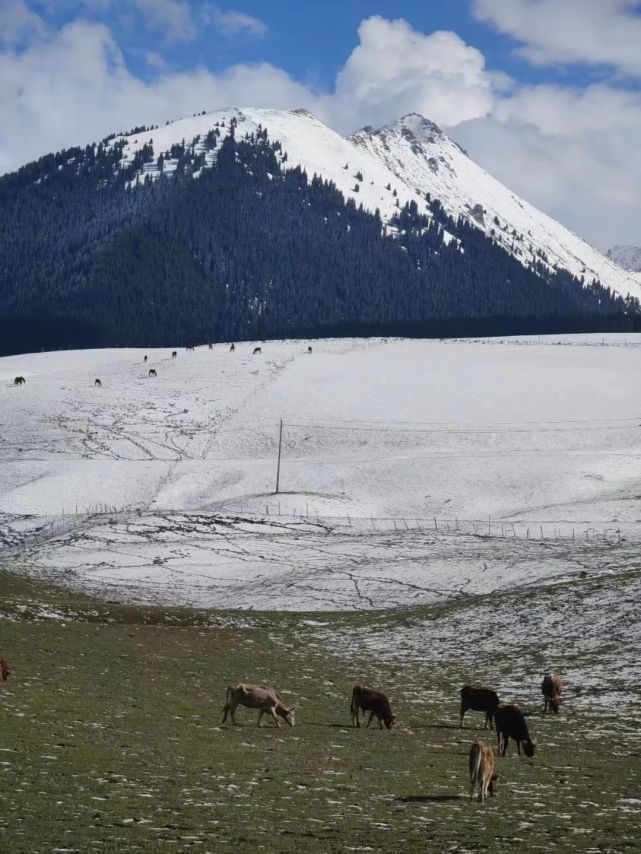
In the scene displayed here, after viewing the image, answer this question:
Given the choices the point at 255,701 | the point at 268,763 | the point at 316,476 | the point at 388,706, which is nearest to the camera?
the point at 268,763

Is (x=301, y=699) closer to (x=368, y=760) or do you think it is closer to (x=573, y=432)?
(x=368, y=760)

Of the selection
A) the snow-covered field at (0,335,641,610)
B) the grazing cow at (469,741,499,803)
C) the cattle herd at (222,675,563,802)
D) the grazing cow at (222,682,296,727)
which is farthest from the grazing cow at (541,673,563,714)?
the snow-covered field at (0,335,641,610)

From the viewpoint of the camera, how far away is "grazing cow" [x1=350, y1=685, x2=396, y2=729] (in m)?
24.8

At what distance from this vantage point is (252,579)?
5562cm

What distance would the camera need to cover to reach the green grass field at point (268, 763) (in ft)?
48.4

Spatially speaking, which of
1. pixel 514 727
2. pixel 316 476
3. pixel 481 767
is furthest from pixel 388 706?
pixel 316 476

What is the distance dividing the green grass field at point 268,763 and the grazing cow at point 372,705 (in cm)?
50

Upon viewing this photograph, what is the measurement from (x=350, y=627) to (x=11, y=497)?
132ft

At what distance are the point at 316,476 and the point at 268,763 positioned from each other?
197 ft

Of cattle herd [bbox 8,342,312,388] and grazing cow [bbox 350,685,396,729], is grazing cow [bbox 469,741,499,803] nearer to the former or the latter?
grazing cow [bbox 350,685,396,729]

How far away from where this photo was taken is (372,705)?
81.6 ft

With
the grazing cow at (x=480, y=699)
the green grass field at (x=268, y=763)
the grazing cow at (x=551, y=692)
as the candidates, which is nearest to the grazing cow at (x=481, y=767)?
the green grass field at (x=268, y=763)

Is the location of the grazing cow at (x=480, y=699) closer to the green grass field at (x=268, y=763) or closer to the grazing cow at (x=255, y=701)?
the green grass field at (x=268, y=763)

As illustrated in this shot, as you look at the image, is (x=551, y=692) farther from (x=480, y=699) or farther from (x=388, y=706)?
(x=388, y=706)
